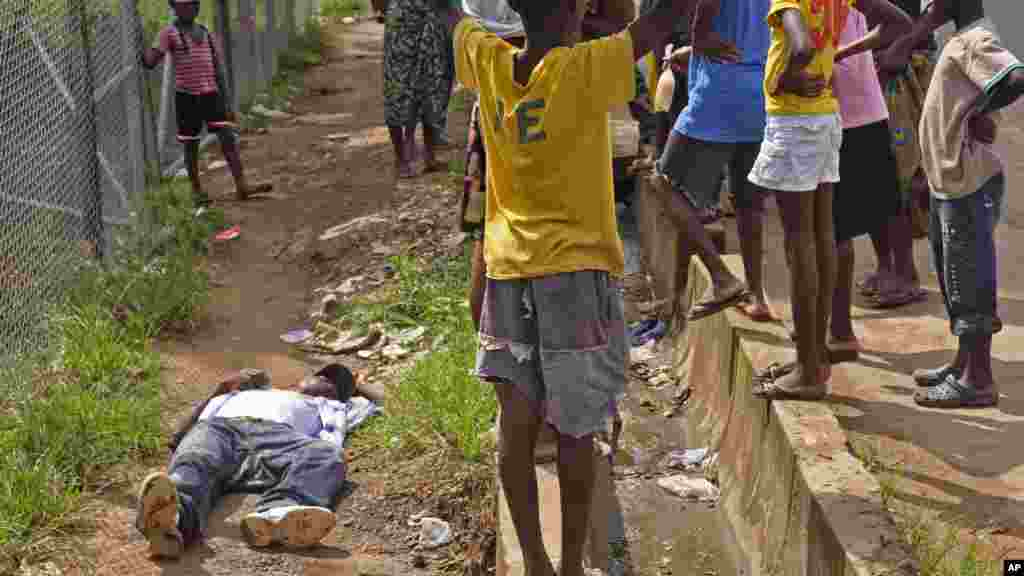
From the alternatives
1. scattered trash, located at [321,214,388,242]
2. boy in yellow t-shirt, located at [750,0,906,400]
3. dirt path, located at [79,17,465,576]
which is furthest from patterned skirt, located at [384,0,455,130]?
boy in yellow t-shirt, located at [750,0,906,400]

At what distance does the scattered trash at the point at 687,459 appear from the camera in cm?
504

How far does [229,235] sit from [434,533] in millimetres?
4053

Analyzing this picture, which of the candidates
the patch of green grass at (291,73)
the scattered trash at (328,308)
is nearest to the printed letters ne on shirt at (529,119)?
the scattered trash at (328,308)

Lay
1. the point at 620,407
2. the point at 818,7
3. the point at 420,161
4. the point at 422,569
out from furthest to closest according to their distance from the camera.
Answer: the point at 420,161
the point at 620,407
the point at 422,569
the point at 818,7

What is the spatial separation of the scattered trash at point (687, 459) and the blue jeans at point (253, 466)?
1344 millimetres

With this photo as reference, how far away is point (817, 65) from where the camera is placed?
402 centimetres

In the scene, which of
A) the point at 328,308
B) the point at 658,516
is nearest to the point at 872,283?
the point at 658,516

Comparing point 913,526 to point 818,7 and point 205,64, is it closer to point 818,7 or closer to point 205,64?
point 818,7

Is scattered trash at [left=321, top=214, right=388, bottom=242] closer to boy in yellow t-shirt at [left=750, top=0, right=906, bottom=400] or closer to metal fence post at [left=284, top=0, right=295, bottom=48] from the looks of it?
boy in yellow t-shirt at [left=750, top=0, right=906, bottom=400]

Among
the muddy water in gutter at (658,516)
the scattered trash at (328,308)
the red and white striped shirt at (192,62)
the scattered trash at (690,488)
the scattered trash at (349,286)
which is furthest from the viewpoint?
the red and white striped shirt at (192,62)

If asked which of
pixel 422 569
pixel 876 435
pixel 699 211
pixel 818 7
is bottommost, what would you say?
pixel 422 569

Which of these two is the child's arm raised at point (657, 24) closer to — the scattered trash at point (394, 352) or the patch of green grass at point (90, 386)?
the patch of green grass at point (90, 386)

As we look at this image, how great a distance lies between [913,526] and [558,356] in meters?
1.15

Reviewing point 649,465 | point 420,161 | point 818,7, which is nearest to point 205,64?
point 420,161
